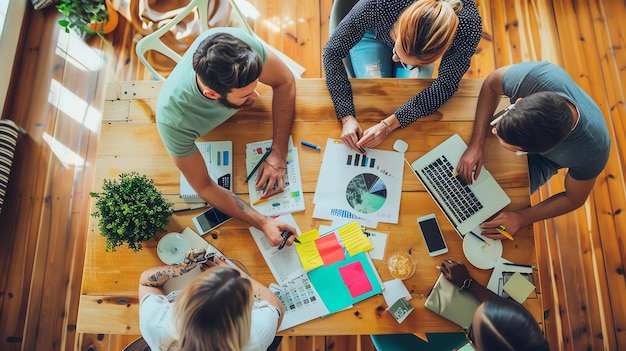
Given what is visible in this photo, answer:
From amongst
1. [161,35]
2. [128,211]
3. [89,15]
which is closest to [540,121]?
[128,211]

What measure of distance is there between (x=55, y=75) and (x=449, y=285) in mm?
2487

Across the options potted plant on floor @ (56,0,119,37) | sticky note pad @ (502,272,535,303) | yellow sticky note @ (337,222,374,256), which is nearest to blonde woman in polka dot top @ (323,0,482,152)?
yellow sticky note @ (337,222,374,256)

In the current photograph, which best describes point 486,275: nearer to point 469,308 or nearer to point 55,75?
point 469,308

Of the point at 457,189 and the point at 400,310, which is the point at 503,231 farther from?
the point at 400,310

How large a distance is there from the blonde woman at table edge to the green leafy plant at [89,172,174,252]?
21 cm

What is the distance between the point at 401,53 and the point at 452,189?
0.54 metres

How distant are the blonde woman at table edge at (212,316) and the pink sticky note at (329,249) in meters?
0.24

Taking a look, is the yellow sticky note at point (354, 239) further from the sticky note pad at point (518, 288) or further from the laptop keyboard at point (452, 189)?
the sticky note pad at point (518, 288)

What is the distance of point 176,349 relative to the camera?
1.25 meters

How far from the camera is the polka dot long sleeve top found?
153 centimetres

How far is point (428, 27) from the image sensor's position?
53.8 inches

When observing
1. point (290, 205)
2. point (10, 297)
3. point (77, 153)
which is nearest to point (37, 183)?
point (77, 153)

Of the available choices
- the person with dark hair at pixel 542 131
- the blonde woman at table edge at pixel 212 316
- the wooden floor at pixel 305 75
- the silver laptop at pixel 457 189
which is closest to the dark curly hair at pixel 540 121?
the person with dark hair at pixel 542 131

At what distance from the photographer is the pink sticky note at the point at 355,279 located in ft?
4.97
